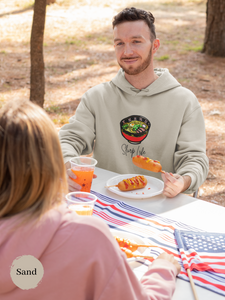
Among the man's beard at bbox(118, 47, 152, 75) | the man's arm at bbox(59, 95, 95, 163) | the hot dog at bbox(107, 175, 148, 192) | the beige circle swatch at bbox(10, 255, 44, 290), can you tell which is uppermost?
the man's beard at bbox(118, 47, 152, 75)

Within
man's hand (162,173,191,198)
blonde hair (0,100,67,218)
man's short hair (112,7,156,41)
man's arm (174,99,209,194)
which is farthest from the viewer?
man's short hair (112,7,156,41)

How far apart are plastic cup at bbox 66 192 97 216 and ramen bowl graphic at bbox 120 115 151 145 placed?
1256 millimetres

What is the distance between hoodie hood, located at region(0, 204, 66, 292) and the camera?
0.98 meters

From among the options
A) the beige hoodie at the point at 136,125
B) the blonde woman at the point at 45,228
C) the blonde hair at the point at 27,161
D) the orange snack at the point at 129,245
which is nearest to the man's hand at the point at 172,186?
the beige hoodie at the point at 136,125

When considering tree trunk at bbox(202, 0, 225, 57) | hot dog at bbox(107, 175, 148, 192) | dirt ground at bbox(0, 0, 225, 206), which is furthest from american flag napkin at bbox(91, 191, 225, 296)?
tree trunk at bbox(202, 0, 225, 57)

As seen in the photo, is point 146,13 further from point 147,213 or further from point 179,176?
point 147,213

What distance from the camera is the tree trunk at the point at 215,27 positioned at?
9.31 meters

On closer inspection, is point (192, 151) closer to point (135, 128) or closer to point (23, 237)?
point (135, 128)

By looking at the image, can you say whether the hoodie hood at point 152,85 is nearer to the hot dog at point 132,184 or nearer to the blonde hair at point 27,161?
the hot dog at point 132,184

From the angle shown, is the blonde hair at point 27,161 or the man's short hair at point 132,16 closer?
the blonde hair at point 27,161

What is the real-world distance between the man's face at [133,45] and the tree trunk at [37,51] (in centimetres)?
272

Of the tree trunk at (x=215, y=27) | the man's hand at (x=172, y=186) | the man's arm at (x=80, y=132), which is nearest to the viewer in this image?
the man's hand at (x=172, y=186)

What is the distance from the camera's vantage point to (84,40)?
12.3 m

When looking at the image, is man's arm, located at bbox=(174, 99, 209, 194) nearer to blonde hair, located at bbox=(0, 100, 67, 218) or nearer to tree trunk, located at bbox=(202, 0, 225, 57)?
blonde hair, located at bbox=(0, 100, 67, 218)
